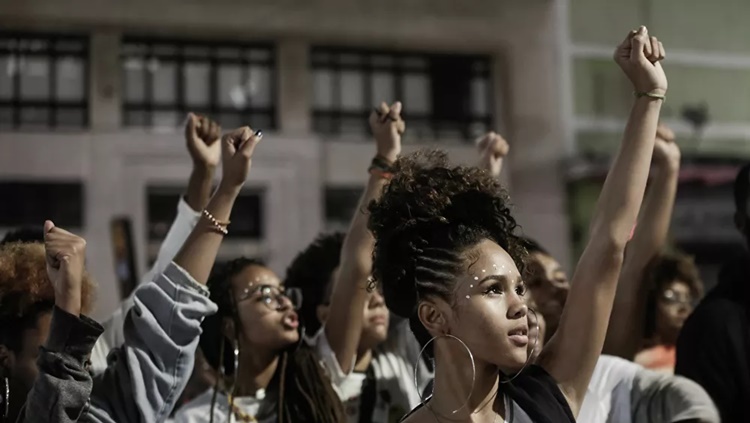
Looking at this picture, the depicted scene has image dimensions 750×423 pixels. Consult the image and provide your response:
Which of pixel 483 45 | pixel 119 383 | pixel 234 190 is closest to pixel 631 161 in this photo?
pixel 234 190

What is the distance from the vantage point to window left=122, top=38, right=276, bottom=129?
3.60 metres

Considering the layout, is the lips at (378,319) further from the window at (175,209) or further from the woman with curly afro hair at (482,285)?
the window at (175,209)

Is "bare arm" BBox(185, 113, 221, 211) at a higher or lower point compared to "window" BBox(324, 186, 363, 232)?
higher

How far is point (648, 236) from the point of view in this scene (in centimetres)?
187

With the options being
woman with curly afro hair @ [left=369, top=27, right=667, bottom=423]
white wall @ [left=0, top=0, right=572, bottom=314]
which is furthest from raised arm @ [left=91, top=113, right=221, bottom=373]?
white wall @ [left=0, top=0, right=572, bottom=314]

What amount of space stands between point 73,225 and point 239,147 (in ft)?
6.15

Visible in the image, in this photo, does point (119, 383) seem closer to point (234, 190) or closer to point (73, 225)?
point (234, 190)

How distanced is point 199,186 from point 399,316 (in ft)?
2.15

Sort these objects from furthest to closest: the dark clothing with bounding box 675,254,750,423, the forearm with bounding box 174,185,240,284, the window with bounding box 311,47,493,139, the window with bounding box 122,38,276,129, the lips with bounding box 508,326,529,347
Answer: the window with bounding box 311,47,493,139 < the window with bounding box 122,38,276,129 < the dark clothing with bounding box 675,254,750,423 < the forearm with bounding box 174,185,240,284 < the lips with bounding box 508,326,529,347

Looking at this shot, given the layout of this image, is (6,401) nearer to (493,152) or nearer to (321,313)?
(321,313)

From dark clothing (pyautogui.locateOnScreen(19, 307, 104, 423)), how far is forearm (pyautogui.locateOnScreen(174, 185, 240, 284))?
212mm

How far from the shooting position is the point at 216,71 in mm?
3875

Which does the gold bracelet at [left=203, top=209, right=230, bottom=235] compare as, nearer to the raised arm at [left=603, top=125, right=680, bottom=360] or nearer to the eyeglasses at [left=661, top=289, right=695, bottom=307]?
the raised arm at [left=603, top=125, right=680, bottom=360]

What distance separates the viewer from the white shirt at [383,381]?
1.97m
